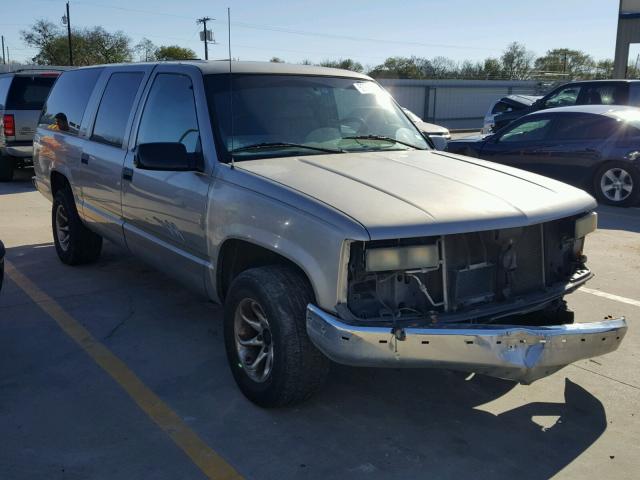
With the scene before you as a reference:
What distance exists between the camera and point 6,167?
12703mm

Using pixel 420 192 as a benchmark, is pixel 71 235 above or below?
below

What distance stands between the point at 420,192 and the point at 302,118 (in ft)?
4.25

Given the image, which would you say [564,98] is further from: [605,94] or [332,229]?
[332,229]

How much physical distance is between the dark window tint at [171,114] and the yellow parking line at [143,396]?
1505 millimetres

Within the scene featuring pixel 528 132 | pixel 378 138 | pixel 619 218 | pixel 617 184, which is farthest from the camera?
pixel 528 132

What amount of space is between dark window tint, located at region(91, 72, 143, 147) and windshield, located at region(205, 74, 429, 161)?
115 cm

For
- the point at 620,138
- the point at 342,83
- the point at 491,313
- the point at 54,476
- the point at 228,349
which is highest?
the point at 342,83

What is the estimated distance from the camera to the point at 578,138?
10094 mm

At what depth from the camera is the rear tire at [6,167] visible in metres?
12.6

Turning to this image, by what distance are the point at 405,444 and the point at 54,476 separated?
172 centimetres

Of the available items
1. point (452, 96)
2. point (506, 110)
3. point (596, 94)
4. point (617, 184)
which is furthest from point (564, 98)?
point (452, 96)

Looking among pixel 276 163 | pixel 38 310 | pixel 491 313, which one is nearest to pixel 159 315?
pixel 38 310

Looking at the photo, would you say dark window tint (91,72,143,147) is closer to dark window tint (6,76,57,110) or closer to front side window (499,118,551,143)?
front side window (499,118,551,143)

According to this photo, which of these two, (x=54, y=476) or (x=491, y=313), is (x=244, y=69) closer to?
(x=491, y=313)
